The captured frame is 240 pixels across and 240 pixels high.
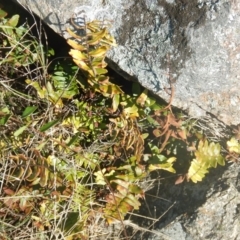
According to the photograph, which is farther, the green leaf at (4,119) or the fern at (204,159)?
the fern at (204,159)

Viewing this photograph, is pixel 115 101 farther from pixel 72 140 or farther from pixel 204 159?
pixel 204 159

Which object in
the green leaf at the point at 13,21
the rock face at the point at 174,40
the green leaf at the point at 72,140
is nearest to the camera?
the rock face at the point at 174,40

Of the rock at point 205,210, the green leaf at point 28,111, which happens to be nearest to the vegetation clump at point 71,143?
the green leaf at point 28,111

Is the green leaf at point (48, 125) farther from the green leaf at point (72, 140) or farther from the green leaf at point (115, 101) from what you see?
the green leaf at point (115, 101)

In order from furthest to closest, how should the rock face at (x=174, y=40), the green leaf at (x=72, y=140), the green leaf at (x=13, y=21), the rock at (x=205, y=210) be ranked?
the rock at (x=205, y=210)
the green leaf at (x=72, y=140)
the green leaf at (x=13, y=21)
the rock face at (x=174, y=40)

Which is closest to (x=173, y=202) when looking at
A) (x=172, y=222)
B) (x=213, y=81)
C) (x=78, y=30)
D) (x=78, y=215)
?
(x=172, y=222)

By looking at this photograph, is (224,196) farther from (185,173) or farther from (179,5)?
(179,5)

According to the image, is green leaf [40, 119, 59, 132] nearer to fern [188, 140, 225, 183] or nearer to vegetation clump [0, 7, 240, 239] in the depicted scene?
vegetation clump [0, 7, 240, 239]
